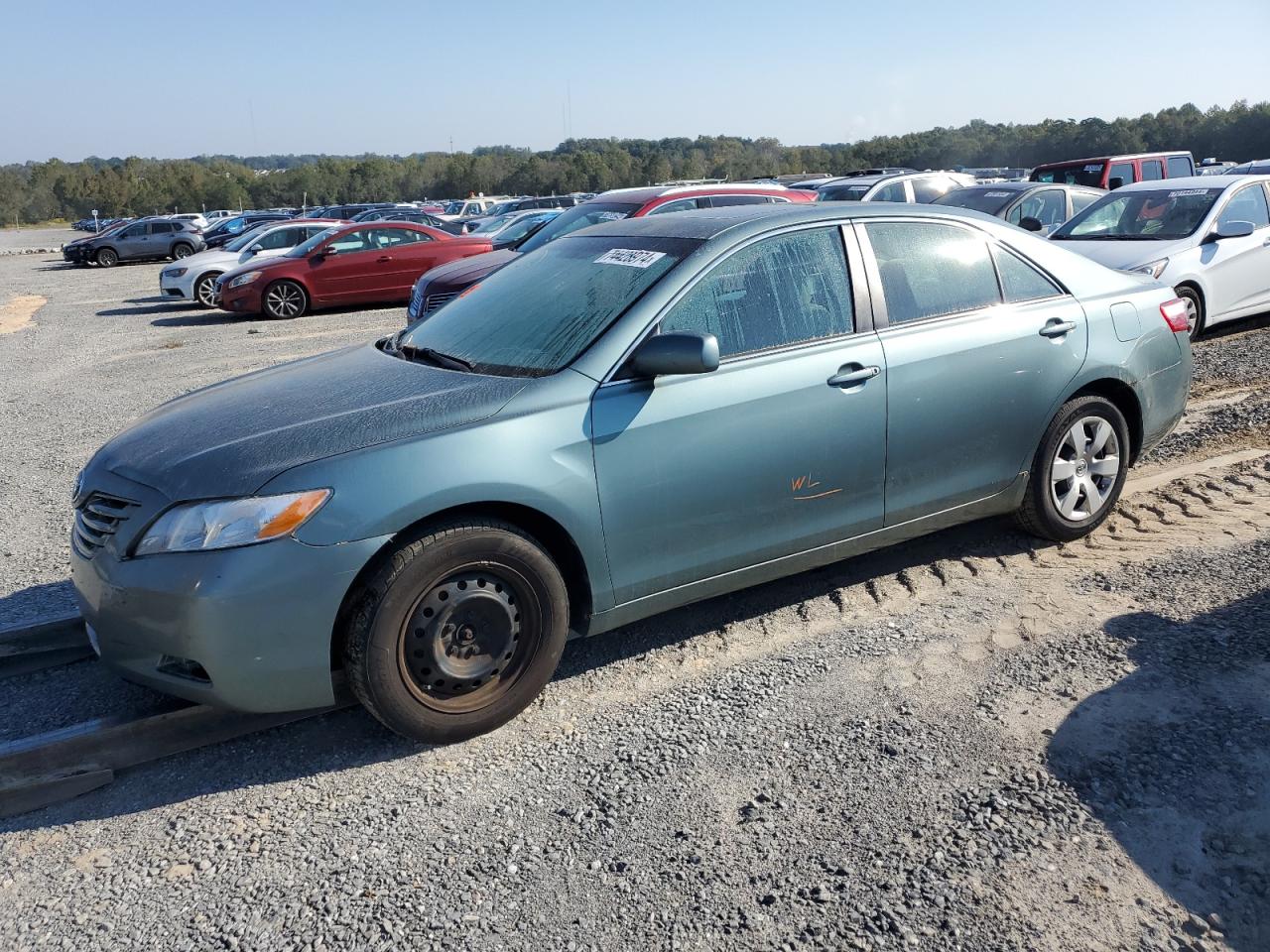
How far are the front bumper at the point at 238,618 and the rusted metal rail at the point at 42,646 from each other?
3.55 feet

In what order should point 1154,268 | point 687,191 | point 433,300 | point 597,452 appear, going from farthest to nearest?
point 687,191 → point 433,300 → point 1154,268 → point 597,452

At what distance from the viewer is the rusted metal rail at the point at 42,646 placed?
4246 millimetres

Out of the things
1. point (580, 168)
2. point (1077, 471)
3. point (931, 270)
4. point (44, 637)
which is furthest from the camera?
point (580, 168)

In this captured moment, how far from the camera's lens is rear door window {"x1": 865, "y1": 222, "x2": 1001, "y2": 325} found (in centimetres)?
454

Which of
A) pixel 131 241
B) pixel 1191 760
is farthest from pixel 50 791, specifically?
pixel 131 241

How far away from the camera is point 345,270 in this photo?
17.6 meters

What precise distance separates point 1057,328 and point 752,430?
1798mm

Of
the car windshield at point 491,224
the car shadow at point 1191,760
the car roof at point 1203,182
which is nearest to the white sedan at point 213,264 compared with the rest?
the car windshield at point 491,224

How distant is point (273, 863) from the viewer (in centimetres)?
304

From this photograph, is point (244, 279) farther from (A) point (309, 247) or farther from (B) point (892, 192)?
(B) point (892, 192)

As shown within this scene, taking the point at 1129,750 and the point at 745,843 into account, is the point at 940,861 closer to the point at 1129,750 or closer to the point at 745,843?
the point at 745,843

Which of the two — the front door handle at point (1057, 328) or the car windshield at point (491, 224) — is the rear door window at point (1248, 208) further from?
the car windshield at point (491, 224)

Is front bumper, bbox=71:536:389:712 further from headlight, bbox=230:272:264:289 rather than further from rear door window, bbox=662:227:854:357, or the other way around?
headlight, bbox=230:272:264:289

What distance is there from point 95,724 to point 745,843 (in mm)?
2248
